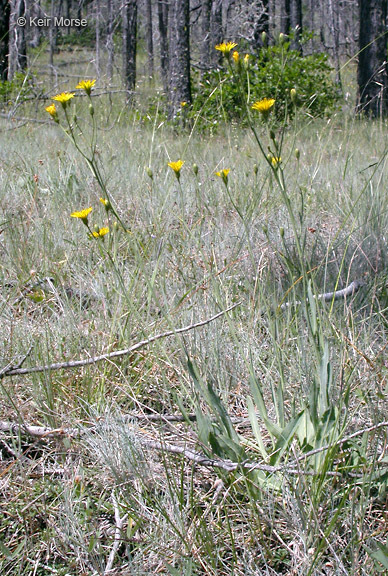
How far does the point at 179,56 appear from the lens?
6625 millimetres

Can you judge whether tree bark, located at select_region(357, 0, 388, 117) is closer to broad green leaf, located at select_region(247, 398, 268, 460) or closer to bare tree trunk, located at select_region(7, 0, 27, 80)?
bare tree trunk, located at select_region(7, 0, 27, 80)

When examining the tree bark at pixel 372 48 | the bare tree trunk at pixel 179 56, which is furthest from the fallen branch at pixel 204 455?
the tree bark at pixel 372 48

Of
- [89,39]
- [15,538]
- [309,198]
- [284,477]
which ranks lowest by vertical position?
[15,538]

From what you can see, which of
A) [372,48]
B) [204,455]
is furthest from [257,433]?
[372,48]

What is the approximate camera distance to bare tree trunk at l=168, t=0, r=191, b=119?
6410 mm

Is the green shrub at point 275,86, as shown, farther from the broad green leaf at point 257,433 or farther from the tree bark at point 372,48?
the broad green leaf at point 257,433

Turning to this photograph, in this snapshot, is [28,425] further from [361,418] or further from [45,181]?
[45,181]

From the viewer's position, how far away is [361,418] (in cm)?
124

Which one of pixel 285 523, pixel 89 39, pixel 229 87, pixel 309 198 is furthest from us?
pixel 89 39

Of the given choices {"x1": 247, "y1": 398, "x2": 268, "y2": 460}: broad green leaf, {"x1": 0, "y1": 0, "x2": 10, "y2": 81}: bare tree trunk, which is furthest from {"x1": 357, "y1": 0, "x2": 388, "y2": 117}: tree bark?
{"x1": 247, "y1": 398, "x2": 268, "y2": 460}: broad green leaf

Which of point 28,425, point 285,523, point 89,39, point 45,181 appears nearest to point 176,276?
point 28,425

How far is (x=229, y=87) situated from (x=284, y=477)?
6.66 m

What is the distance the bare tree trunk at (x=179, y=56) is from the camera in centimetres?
641

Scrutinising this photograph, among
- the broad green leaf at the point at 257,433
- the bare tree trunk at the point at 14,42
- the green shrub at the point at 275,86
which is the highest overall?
the bare tree trunk at the point at 14,42
